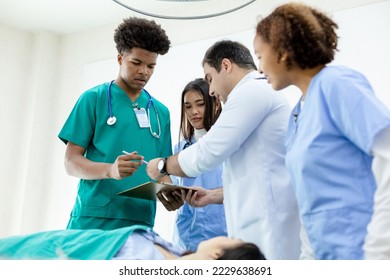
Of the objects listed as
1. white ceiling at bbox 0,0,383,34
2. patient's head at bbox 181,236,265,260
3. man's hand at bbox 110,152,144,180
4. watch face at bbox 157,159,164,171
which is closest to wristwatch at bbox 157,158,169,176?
watch face at bbox 157,159,164,171

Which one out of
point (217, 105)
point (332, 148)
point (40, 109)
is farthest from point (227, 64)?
point (40, 109)

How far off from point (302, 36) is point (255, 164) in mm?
425

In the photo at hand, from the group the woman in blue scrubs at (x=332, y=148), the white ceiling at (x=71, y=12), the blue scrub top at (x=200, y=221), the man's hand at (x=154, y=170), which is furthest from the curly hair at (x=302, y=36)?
the white ceiling at (x=71, y=12)

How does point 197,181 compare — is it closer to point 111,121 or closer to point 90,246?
point 111,121

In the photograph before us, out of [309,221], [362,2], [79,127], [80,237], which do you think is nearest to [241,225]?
[309,221]

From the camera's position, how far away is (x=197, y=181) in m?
2.20

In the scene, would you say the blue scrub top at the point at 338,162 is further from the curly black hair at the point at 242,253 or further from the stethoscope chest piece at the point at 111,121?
the stethoscope chest piece at the point at 111,121

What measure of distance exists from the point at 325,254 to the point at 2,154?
3.38 m

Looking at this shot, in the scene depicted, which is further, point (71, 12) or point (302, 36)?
point (71, 12)

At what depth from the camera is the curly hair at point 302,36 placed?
1.11 metres

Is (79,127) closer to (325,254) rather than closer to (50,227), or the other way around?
(325,254)

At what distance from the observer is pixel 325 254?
103 centimetres

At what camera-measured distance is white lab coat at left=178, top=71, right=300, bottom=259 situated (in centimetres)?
130

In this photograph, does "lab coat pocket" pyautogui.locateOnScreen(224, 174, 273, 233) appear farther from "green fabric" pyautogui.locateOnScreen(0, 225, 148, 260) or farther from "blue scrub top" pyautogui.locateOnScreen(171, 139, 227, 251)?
"blue scrub top" pyautogui.locateOnScreen(171, 139, 227, 251)
